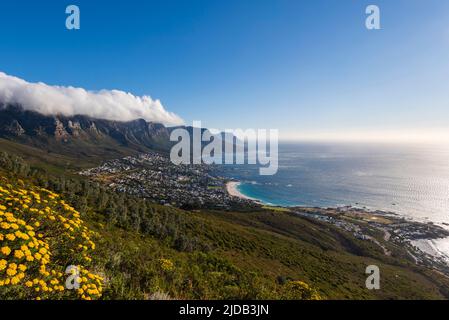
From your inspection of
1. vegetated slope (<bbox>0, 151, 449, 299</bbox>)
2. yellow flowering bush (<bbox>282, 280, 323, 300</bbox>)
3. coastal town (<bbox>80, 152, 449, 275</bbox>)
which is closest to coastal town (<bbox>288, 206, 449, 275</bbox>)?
coastal town (<bbox>80, 152, 449, 275</bbox>)

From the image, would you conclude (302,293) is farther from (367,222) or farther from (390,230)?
(367,222)

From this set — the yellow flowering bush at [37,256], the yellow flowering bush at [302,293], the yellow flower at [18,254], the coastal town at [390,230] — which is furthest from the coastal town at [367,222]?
the yellow flower at [18,254]

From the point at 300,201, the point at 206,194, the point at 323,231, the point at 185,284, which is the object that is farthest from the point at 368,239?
the point at 185,284

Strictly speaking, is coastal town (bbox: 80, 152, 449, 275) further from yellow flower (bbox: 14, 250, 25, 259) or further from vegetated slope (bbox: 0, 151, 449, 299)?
yellow flower (bbox: 14, 250, 25, 259)
